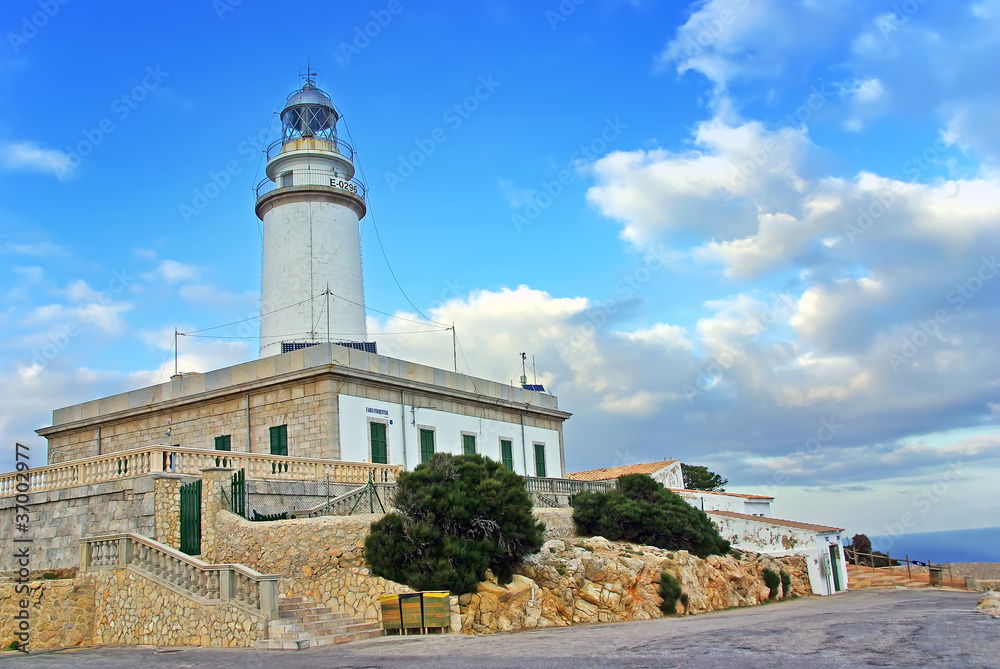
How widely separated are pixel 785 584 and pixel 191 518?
19633 mm

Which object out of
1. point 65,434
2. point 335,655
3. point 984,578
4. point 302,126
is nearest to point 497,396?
point 302,126

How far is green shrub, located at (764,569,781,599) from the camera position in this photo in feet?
87.1

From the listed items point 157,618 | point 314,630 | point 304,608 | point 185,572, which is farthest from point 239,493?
point 314,630

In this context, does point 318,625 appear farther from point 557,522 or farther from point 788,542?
point 788,542

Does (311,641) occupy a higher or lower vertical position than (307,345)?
lower

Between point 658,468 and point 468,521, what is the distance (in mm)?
24845

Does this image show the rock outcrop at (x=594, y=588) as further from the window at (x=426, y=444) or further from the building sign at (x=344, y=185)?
the building sign at (x=344, y=185)

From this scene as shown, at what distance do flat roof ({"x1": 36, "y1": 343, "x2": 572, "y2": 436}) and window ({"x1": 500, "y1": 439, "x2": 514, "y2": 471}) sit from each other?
139cm

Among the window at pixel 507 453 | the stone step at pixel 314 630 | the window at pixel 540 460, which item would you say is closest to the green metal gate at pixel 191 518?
the stone step at pixel 314 630

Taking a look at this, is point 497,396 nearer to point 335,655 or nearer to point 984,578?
point 335,655

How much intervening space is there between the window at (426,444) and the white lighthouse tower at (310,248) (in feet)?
13.2

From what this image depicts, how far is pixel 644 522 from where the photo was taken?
2353cm

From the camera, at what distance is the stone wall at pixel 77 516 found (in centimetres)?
Result: 1734

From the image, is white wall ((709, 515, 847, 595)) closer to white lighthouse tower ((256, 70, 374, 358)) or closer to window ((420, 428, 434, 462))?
window ((420, 428, 434, 462))
